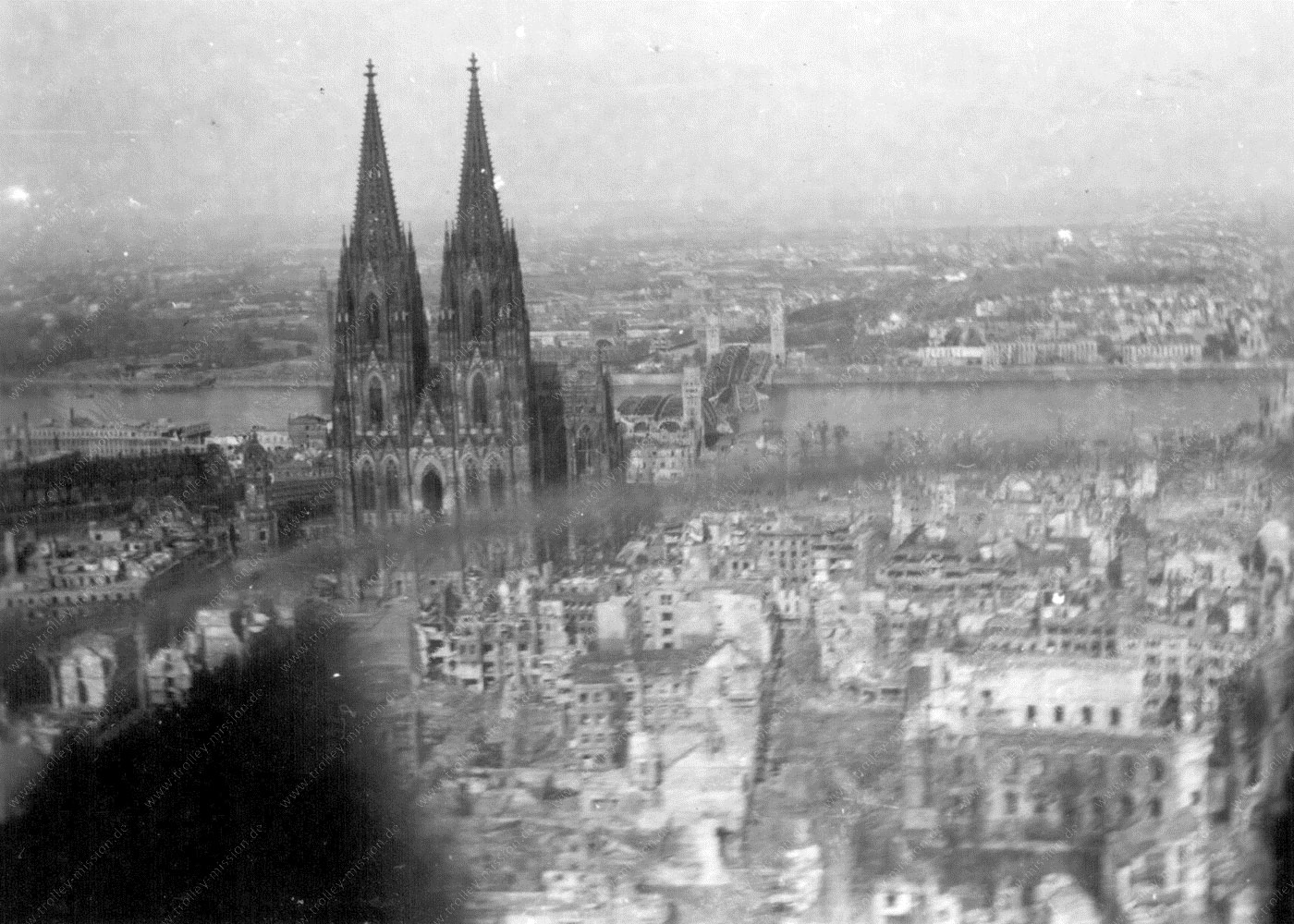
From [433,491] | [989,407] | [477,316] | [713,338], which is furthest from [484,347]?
[989,407]

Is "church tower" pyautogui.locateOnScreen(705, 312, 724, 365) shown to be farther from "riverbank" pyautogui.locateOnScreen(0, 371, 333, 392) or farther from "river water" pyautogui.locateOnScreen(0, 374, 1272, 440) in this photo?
"riverbank" pyautogui.locateOnScreen(0, 371, 333, 392)

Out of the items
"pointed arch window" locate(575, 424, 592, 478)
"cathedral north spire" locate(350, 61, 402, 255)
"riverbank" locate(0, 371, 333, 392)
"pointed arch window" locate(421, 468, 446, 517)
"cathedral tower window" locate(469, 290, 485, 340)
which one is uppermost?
"cathedral north spire" locate(350, 61, 402, 255)

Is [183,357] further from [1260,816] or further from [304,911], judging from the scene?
[1260,816]

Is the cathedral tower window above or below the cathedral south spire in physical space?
below

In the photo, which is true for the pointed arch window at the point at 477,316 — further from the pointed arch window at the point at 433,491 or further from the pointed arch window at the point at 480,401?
the pointed arch window at the point at 433,491

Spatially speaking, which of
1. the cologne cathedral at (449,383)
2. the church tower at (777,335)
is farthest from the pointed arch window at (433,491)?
the church tower at (777,335)

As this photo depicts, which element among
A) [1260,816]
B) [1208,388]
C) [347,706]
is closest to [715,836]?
[347,706]

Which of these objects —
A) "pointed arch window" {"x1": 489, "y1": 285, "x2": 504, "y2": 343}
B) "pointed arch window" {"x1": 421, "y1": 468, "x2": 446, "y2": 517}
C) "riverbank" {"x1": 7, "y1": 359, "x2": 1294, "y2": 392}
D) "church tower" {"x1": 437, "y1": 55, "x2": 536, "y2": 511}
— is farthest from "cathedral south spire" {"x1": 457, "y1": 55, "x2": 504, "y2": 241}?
"pointed arch window" {"x1": 421, "y1": 468, "x2": 446, "y2": 517}
